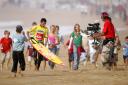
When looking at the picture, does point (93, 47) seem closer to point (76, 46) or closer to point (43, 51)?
point (76, 46)

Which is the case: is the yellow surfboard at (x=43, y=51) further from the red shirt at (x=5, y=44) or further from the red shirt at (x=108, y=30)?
the red shirt at (x=5, y=44)

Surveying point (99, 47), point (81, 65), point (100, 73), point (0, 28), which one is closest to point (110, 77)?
point (100, 73)

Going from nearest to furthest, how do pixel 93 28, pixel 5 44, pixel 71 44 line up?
pixel 93 28 → pixel 71 44 → pixel 5 44

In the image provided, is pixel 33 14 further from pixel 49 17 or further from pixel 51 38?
pixel 51 38

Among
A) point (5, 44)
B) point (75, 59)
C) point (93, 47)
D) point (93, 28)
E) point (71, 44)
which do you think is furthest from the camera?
point (93, 47)

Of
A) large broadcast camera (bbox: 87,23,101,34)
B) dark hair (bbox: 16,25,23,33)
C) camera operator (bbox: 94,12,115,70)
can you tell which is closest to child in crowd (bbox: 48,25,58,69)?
large broadcast camera (bbox: 87,23,101,34)

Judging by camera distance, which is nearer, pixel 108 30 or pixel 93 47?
pixel 108 30

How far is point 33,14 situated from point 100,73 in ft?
59.5

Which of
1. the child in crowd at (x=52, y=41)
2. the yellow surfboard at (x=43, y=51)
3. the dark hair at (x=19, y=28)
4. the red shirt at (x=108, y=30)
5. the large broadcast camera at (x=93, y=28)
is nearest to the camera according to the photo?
the dark hair at (x=19, y=28)

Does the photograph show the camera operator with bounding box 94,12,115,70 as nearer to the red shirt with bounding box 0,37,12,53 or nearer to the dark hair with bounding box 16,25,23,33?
the dark hair with bounding box 16,25,23,33

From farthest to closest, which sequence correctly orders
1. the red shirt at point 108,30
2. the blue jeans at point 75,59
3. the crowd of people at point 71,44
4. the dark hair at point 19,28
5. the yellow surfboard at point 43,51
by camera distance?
the blue jeans at point 75,59, the yellow surfboard at point 43,51, the red shirt at point 108,30, the crowd of people at point 71,44, the dark hair at point 19,28

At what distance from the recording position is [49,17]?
3162 cm

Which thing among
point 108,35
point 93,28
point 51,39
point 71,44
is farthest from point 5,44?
point 108,35

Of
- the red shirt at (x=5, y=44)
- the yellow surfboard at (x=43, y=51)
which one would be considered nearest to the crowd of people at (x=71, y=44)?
the red shirt at (x=5, y=44)
